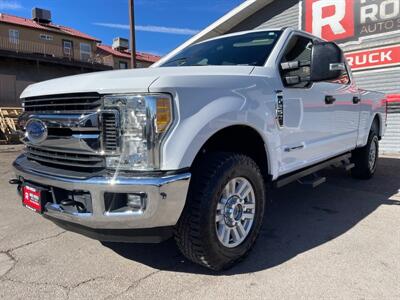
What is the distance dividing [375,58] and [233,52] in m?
7.04

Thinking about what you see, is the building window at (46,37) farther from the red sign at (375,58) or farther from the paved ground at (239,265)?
the paved ground at (239,265)

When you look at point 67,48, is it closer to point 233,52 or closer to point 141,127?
point 233,52

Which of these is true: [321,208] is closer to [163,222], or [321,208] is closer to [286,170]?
[286,170]

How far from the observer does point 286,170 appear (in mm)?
3430

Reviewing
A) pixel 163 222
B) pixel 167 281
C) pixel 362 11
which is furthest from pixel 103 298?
pixel 362 11

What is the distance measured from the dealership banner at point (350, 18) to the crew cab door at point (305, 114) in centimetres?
568

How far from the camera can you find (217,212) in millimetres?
2668

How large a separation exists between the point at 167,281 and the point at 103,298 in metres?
0.46

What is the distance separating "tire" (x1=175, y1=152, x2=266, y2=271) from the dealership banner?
7944 millimetres

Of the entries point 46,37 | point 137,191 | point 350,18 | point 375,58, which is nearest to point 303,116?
point 137,191

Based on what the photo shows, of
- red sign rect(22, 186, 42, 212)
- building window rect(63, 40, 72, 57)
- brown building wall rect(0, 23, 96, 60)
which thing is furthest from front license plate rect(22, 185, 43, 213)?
building window rect(63, 40, 72, 57)

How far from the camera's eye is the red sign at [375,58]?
8.82 metres

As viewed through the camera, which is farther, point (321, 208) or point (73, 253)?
point (321, 208)

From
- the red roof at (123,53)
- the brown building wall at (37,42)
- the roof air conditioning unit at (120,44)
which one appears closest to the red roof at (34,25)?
the brown building wall at (37,42)
